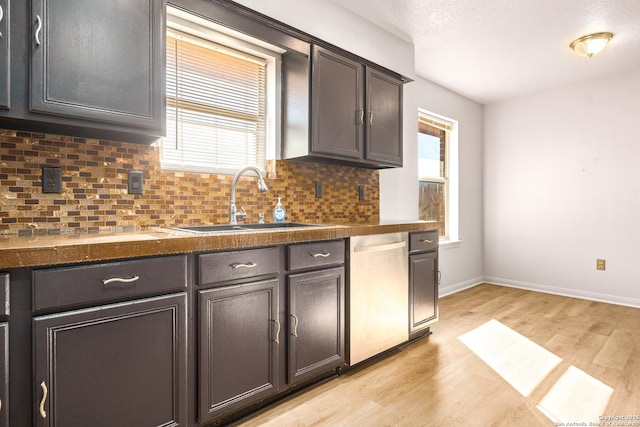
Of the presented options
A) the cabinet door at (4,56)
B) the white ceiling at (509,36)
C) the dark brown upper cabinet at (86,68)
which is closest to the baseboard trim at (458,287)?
the white ceiling at (509,36)

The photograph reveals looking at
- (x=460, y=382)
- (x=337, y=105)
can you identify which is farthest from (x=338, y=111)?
(x=460, y=382)

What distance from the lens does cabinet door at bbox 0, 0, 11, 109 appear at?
4.57 feet

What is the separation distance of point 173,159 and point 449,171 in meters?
3.75

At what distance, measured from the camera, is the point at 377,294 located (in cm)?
249

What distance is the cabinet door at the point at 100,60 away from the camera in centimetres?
149

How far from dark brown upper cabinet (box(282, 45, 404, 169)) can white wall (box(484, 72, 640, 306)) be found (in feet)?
8.94

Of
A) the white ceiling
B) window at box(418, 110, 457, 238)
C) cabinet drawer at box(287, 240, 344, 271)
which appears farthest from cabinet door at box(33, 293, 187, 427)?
window at box(418, 110, 457, 238)

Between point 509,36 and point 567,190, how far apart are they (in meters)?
2.29

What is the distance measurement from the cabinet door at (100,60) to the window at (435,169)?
10.8ft

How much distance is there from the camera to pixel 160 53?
181 cm

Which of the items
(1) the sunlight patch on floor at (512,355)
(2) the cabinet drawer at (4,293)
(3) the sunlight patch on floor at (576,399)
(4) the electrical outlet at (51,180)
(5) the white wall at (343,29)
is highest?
(5) the white wall at (343,29)

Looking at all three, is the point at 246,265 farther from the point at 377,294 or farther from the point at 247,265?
the point at 377,294

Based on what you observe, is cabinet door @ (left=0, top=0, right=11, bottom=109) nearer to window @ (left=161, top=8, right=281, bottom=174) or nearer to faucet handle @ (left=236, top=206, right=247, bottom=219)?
window @ (left=161, top=8, right=281, bottom=174)

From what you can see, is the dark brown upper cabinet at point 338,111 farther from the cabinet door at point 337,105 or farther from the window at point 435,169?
the window at point 435,169
